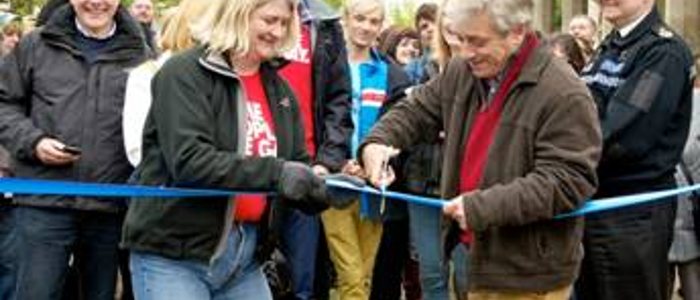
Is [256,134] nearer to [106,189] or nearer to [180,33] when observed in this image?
[106,189]

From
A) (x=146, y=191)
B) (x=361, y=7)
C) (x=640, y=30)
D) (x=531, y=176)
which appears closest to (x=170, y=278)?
(x=146, y=191)

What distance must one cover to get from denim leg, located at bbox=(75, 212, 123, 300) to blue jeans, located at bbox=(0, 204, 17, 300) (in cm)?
117

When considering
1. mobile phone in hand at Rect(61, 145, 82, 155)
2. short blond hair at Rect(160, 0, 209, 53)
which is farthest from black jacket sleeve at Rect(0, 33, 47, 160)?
short blond hair at Rect(160, 0, 209, 53)

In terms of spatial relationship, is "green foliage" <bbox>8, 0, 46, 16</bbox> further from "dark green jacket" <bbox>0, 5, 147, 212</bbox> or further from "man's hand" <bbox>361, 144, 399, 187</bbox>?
"man's hand" <bbox>361, 144, 399, 187</bbox>

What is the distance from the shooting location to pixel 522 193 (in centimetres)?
408

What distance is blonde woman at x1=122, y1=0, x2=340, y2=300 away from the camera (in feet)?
14.1

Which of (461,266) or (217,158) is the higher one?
(217,158)

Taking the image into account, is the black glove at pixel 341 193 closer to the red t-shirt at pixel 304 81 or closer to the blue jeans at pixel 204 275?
the blue jeans at pixel 204 275

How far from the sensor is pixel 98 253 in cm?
591

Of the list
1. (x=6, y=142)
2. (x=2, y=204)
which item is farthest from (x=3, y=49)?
(x=6, y=142)

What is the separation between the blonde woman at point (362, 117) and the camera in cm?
762

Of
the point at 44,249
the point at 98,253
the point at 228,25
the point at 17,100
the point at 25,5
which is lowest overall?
the point at 25,5

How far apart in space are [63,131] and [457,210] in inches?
94.2

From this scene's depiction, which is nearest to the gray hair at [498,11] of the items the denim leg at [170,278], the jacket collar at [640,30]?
the denim leg at [170,278]
